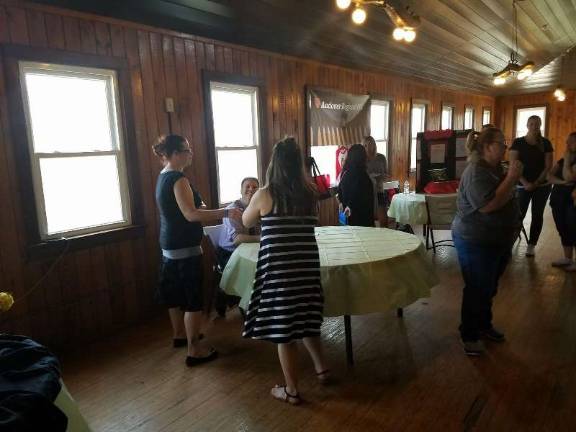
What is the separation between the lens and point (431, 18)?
469 cm

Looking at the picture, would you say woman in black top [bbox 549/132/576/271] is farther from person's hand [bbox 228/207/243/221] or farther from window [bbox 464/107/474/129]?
window [bbox 464/107/474/129]

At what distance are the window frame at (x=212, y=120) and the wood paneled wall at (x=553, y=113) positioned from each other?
9.62 metres

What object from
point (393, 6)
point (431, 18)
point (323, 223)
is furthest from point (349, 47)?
point (323, 223)

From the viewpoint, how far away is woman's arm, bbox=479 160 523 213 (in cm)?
220

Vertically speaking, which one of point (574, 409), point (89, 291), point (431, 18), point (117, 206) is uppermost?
point (431, 18)

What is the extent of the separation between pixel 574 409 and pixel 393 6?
9.92 feet

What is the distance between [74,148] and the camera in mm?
2967

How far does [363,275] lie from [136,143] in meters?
2.12

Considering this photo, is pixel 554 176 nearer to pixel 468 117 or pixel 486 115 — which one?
pixel 468 117

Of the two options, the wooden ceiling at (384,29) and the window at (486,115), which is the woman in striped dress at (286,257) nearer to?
the wooden ceiling at (384,29)

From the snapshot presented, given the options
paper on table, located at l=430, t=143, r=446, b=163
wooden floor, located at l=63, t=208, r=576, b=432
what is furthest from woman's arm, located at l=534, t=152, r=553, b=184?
wooden floor, located at l=63, t=208, r=576, b=432

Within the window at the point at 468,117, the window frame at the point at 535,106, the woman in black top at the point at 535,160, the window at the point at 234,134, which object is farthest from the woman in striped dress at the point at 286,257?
the window frame at the point at 535,106

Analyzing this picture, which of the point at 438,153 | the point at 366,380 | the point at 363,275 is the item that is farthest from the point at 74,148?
the point at 438,153

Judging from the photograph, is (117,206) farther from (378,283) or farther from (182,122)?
(378,283)
